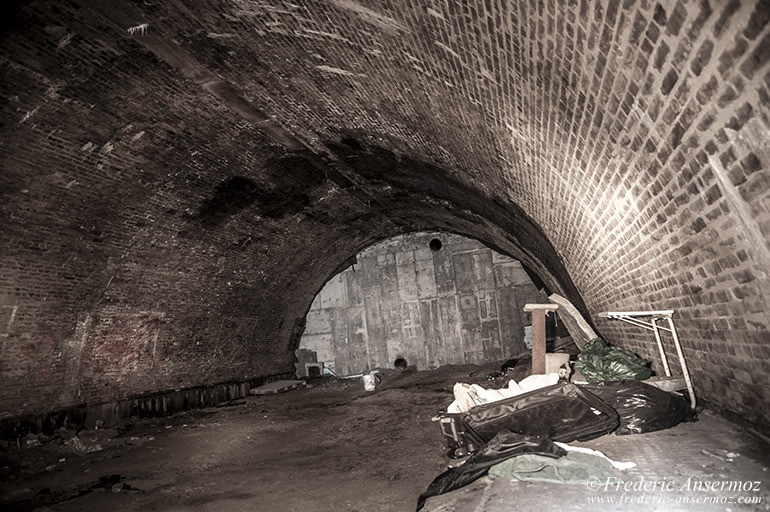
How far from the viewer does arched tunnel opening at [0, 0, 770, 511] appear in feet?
9.57

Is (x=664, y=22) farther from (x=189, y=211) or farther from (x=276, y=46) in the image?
(x=189, y=211)

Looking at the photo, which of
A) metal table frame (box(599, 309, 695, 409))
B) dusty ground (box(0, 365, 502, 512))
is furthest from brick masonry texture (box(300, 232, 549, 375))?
metal table frame (box(599, 309, 695, 409))

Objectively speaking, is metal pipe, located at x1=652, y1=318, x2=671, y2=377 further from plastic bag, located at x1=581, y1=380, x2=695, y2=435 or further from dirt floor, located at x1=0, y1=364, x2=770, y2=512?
dirt floor, located at x1=0, y1=364, x2=770, y2=512

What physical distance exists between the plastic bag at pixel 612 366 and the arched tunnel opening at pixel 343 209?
2.3 inches

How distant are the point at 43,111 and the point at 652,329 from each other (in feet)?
25.0

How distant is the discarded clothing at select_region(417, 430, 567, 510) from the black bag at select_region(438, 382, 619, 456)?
1.64ft

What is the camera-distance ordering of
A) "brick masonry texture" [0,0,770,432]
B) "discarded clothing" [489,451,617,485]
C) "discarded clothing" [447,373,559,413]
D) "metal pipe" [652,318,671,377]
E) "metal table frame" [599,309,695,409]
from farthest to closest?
1. "discarded clothing" [447,373,559,413]
2. "metal pipe" [652,318,671,377]
3. "metal table frame" [599,309,695,409]
4. "discarded clothing" [489,451,617,485]
5. "brick masonry texture" [0,0,770,432]

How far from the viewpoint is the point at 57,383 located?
27.5 feet

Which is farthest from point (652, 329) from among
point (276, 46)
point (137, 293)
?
point (137, 293)

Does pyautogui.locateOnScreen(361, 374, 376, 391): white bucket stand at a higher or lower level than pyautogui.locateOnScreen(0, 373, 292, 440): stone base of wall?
lower

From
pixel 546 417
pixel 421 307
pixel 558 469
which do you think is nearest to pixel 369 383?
pixel 421 307

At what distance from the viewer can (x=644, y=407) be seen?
4277 millimetres

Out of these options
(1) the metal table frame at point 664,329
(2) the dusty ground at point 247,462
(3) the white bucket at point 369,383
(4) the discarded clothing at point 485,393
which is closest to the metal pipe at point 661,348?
(1) the metal table frame at point 664,329

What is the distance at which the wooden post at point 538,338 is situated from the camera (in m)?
7.03
